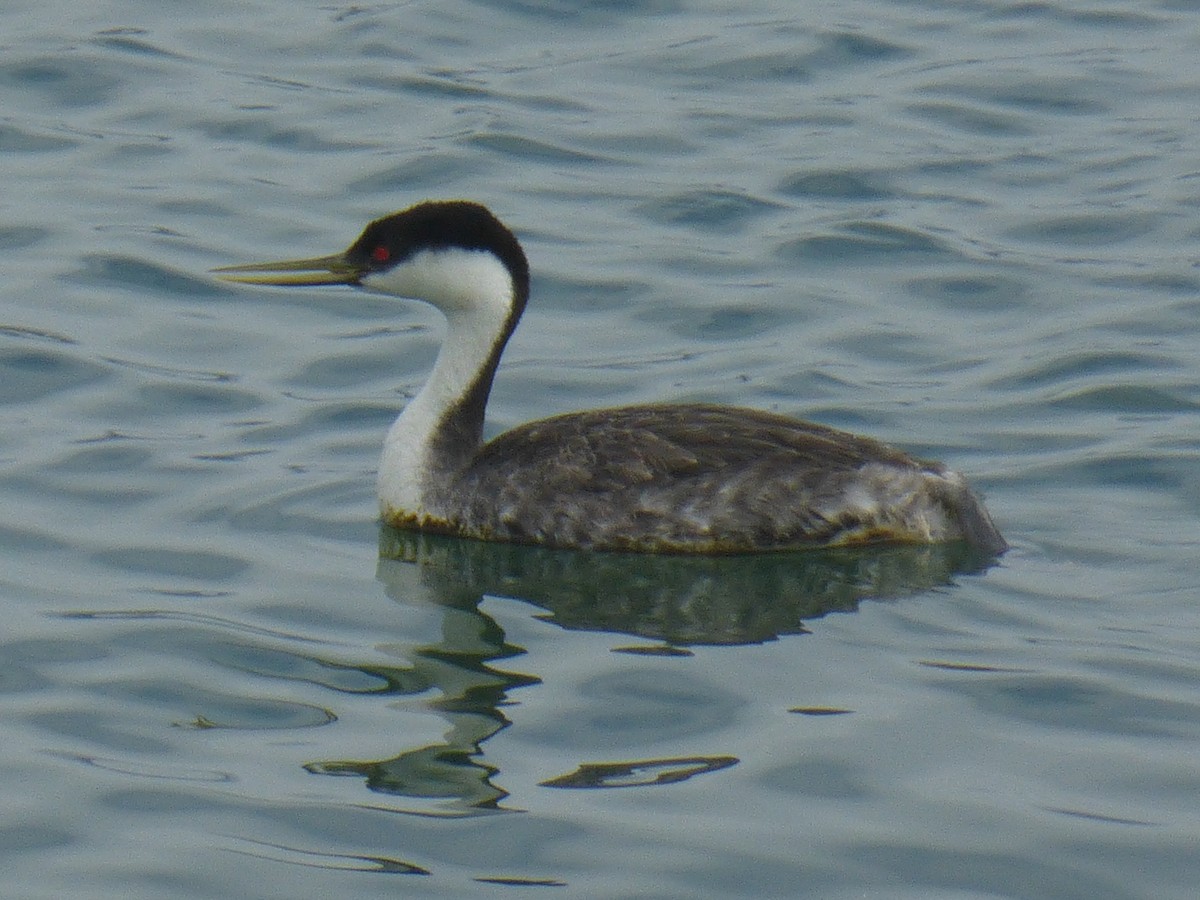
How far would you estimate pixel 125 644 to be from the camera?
29.0 ft

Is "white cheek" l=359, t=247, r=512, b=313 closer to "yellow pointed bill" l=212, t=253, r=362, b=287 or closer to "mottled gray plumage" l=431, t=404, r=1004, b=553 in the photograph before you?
"yellow pointed bill" l=212, t=253, r=362, b=287

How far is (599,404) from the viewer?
1173 centimetres

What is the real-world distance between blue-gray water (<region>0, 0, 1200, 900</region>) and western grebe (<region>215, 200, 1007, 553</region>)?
0.17 m

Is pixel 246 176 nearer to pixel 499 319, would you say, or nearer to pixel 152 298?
pixel 152 298

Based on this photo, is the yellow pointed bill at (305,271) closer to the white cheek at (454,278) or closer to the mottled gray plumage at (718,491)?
the white cheek at (454,278)

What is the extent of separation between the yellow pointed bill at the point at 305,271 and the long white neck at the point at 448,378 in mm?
99

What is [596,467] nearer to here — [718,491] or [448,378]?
Result: [718,491]

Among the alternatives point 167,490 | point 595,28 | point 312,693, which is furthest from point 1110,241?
point 312,693

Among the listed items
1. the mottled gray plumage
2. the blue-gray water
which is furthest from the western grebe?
the blue-gray water

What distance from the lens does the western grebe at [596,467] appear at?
9812 millimetres

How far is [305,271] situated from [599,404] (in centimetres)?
159

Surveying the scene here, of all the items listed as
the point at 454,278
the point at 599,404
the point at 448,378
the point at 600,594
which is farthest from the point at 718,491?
the point at 599,404

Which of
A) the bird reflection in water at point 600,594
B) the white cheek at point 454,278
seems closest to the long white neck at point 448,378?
the white cheek at point 454,278

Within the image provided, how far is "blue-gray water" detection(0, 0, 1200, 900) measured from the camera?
7473 millimetres
